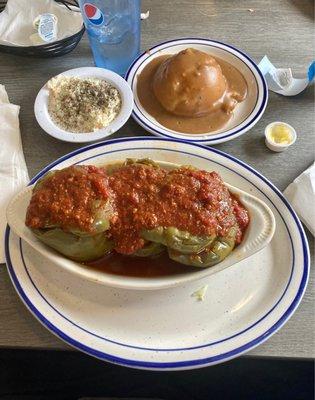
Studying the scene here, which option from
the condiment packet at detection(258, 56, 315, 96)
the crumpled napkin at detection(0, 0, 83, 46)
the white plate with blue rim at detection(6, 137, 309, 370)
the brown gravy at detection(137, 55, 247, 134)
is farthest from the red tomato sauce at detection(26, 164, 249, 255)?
the crumpled napkin at detection(0, 0, 83, 46)

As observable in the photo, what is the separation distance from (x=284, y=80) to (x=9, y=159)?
79 cm

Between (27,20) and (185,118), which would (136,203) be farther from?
(27,20)

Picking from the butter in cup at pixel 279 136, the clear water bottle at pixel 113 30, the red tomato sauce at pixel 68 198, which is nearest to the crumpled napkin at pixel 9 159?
the red tomato sauce at pixel 68 198

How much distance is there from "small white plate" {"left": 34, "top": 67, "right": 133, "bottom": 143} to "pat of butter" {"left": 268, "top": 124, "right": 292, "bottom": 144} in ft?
1.23

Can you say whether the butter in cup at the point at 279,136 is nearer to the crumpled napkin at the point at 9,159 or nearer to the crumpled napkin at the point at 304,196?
the crumpled napkin at the point at 304,196

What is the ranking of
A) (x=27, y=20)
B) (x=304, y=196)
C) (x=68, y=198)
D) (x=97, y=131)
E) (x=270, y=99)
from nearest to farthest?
1. (x=68, y=198)
2. (x=304, y=196)
3. (x=97, y=131)
4. (x=270, y=99)
5. (x=27, y=20)

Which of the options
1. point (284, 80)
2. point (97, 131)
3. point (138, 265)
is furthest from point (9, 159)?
point (284, 80)

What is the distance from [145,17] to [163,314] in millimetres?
1013

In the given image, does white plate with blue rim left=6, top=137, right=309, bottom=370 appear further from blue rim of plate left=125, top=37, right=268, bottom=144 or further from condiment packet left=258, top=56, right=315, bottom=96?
condiment packet left=258, top=56, right=315, bottom=96

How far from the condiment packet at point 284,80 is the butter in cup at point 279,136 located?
0.15 m

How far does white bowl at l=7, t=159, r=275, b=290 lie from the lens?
0.82 meters

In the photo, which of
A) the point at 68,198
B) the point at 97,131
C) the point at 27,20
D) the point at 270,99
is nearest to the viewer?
the point at 68,198

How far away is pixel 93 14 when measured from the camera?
1.18 metres

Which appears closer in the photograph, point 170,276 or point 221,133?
point 170,276
